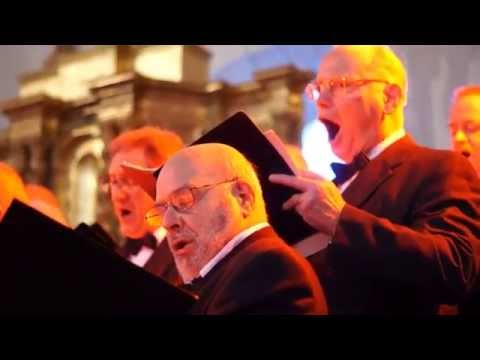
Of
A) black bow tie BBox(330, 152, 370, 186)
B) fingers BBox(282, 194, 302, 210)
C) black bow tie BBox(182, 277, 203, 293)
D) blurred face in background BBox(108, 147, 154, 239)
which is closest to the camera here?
black bow tie BBox(182, 277, 203, 293)

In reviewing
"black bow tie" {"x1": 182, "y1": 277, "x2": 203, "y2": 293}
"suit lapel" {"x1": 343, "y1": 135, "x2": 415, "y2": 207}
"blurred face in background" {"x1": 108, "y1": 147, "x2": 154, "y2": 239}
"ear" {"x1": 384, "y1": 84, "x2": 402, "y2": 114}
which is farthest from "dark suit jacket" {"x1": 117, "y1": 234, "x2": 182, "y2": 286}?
"ear" {"x1": 384, "y1": 84, "x2": 402, "y2": 114}

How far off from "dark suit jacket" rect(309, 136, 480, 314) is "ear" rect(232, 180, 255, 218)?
0.22 meters

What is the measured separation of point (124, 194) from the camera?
3338mm

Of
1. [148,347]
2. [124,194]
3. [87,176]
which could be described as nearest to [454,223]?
[148,347]

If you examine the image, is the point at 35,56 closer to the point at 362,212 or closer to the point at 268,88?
the point at 268,88

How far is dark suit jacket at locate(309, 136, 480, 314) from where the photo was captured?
2350 millimetres

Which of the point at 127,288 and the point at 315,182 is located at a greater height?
the point at 315,182

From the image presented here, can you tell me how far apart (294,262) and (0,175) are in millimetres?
1343

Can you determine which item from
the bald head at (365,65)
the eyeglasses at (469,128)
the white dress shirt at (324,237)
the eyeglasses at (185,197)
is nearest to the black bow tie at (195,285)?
the eyeglasses at (185,197)

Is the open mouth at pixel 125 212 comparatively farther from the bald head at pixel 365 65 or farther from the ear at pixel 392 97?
the ear at pixel 392 97

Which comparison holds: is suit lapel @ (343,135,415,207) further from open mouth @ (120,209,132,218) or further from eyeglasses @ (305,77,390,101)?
open mouth @ (120,209,132,218)

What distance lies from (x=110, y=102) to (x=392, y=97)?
5.37 feet

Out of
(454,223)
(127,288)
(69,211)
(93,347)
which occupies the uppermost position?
(454,223)

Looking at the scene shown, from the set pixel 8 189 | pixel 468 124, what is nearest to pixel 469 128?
pixel 468 124
